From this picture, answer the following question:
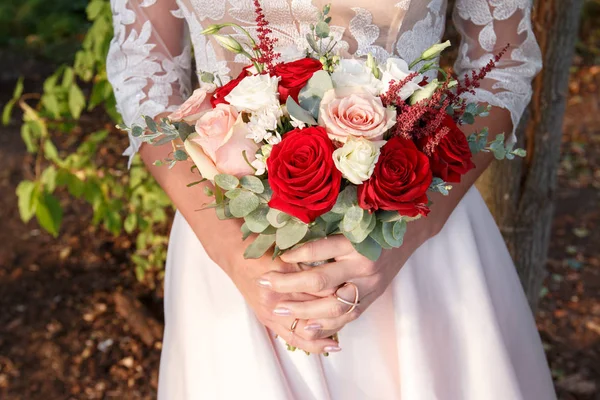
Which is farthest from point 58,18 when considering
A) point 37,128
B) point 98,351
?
point 98,351

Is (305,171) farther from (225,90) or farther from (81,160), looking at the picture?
(81,160)

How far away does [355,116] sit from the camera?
3.68 ft

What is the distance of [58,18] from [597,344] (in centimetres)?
514

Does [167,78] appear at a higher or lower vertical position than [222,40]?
lower

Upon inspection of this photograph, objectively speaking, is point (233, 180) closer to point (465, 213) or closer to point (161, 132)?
point (161, 132)

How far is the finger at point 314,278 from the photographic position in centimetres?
136

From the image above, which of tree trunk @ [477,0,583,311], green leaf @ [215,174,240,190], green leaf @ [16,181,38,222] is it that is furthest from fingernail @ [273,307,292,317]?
green leaf @ [16,181,38,222]

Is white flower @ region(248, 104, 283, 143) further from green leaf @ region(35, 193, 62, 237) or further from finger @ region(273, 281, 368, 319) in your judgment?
green leaf @ region(35, 193, 62, 237)

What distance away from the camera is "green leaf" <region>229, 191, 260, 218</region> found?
123 cm

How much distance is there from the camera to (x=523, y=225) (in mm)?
2609

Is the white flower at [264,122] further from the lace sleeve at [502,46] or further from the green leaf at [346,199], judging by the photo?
the lace sleeve at [502,46]

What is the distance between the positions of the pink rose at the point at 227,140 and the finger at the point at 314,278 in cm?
27

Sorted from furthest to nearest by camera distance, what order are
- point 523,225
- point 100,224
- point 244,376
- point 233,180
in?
point 100,224, point 523,225, point 244,376, point 233,180

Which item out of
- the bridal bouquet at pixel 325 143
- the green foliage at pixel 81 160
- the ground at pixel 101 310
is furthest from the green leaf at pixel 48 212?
the bridal bouquet at pixel 325 143
